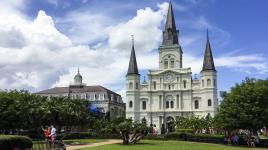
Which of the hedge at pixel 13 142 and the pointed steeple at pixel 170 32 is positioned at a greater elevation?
the pointed steeple at pixel 170 32

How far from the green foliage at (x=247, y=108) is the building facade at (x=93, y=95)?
2252 inches

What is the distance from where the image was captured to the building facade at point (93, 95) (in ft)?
347

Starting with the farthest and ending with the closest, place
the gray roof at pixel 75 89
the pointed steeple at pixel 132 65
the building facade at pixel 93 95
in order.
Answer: the gray roof at pixel 75 89 < the building facade at pixel 93 95 < the pointed steeple at pixel 132 65

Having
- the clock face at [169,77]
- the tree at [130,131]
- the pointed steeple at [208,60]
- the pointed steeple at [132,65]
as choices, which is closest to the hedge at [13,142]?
the tree at [130,131]

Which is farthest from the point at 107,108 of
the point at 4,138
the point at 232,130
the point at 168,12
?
the point at 4,138

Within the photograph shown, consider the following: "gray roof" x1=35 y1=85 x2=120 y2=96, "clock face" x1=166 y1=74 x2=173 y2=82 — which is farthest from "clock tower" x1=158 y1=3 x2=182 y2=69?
"gray roof" x1=35 y1=85 x2=120 y2=96

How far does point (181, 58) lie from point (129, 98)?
1529cm

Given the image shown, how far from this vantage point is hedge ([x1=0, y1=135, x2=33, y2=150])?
21938 mm

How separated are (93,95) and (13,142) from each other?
8405cm

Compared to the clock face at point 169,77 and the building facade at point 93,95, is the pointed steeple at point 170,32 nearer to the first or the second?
the clock face at point 169,77

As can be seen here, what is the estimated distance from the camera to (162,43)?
99000mm

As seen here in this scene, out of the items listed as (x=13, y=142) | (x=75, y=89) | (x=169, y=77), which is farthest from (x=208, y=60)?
(x=13, y=142)

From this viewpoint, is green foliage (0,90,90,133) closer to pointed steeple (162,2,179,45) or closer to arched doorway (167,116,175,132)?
arched doorway (167,116,175,132)

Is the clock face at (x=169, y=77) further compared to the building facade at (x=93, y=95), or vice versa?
the building facade at (x=93, y=95)
